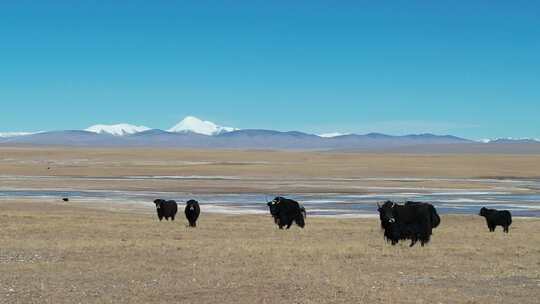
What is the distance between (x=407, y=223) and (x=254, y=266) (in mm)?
5959

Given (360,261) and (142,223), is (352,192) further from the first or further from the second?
→ (360,261)

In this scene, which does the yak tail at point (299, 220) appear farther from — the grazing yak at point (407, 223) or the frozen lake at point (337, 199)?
the frozen lake at point (337, 199)

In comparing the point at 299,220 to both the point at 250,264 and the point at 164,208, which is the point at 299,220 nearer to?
the point at 164,208

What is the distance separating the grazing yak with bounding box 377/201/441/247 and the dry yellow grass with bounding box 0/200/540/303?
0.44 metres

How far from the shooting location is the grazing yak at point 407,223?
2041 centimetres

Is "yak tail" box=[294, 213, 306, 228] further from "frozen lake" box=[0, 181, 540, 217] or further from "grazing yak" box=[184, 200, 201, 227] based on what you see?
"frozen lake" box=[0, 181, 540, 217]

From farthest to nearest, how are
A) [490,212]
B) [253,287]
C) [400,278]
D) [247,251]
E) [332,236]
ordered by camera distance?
1. [490,212]
2. [332,236]
3. [247,251]
4. [400,278]
5. [253,287]

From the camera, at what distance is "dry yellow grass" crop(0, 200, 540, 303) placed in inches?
504

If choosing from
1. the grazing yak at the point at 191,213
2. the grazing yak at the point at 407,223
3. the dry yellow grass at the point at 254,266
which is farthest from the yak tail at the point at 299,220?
the grazing yak at the point at 407,223

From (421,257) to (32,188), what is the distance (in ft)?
139

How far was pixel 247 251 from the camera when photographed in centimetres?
1831

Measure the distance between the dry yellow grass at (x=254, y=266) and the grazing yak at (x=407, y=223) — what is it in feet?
1.44

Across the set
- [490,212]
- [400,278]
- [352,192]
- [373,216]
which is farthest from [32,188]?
[400,278]

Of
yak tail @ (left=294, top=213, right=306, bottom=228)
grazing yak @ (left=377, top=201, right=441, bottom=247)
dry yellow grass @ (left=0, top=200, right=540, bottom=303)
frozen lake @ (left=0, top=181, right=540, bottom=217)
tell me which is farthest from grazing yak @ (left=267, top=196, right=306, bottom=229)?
frozen lake @ (left=0, top=181, right=540, bottom=217)
